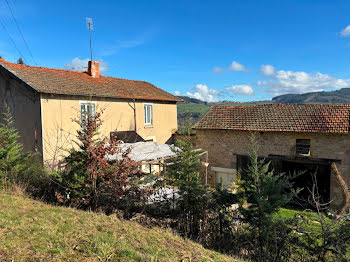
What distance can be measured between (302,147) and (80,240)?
1639cm

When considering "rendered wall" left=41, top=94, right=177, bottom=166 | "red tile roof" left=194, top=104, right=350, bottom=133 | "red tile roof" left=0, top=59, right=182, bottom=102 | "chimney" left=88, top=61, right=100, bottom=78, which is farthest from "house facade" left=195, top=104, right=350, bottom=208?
"chimney" left=88, top=61, right=100, bottom=78

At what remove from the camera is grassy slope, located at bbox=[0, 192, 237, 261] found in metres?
→ 4.25

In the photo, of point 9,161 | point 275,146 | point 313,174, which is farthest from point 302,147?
point 9,161


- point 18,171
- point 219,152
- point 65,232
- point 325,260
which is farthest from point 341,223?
point 219,152

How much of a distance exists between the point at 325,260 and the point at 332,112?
49.0ft

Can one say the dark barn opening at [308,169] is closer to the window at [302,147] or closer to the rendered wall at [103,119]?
the window at [302,147]

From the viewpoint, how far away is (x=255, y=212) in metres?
6.37

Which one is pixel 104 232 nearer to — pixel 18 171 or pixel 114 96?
pixel 18 171

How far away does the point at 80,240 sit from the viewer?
15.8 ft

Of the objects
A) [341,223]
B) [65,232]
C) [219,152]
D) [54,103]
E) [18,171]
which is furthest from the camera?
[219,152]

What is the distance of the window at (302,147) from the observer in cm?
1669

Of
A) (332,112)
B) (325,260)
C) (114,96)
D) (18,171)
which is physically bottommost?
(325,260)

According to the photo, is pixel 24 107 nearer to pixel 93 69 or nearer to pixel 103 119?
pixel 103 119

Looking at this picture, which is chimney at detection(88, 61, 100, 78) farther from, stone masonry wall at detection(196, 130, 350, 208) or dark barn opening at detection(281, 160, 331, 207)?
dark barn opening at detection(281, 160, 331, 207)
